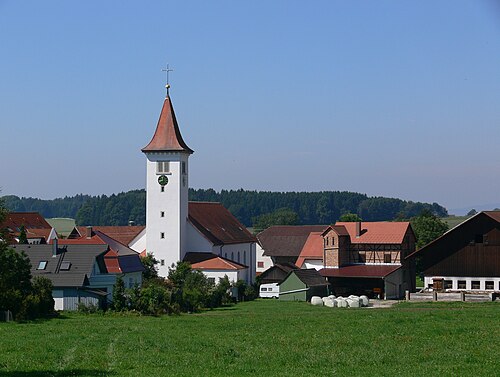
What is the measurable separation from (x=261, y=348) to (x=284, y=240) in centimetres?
7048

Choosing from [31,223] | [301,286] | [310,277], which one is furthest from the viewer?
[31,223]

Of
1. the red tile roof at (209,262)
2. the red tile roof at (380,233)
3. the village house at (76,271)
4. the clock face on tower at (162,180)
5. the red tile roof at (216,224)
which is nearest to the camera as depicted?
the village house at (76,271)

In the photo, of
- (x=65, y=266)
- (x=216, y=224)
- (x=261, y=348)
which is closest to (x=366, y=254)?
(x=216, y=224)

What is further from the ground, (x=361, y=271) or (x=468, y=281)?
(x=361, y=271)

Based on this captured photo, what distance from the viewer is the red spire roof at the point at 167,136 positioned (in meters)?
67.4

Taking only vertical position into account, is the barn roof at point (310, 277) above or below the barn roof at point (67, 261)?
below

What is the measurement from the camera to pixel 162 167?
67.7 meters

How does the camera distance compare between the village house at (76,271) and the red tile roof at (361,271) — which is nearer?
the village house at (76,271)

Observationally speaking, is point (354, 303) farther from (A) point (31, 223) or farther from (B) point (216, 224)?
(A) point (31, 223)

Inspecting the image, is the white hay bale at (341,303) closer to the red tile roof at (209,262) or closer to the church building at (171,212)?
the red tile roof at (209,262)

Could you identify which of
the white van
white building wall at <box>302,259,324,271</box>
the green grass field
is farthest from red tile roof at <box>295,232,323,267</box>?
the green grass field

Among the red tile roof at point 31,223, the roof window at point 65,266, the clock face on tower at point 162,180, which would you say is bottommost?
the roof window at point 65,266

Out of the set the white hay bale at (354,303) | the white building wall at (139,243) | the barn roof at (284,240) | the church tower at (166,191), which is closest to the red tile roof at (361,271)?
the white hay bale at (354,303)

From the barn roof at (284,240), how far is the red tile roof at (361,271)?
81.1 ft
